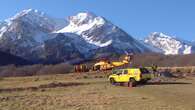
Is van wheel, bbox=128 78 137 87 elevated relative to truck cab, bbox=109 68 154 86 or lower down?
lower down

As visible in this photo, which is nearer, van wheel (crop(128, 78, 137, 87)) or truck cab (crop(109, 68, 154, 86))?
van wheel (crop(128, 78, 137, 87))

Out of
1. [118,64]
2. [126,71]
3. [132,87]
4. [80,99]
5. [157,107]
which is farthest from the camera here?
[118,64]

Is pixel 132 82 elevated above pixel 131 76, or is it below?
below

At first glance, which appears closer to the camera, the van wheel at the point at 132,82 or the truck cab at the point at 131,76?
the van wheel at the point at 132,82

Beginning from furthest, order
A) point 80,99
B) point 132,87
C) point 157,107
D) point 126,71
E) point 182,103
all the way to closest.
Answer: point 126,71 → point 132,87 → point 80,99 → point 182,103 → point 157,107

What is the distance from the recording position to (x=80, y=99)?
38906mm

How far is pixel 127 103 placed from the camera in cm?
3612

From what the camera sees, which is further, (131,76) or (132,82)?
(131,76)

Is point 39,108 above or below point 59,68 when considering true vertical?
below

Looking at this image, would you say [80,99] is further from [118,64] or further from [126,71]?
[118,64]

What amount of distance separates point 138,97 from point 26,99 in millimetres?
8668

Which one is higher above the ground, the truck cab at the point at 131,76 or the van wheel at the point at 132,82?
the truck cab at the point at 131,76

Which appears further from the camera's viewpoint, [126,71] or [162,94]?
[126,71]

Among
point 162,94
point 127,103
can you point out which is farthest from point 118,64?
point 127,103
